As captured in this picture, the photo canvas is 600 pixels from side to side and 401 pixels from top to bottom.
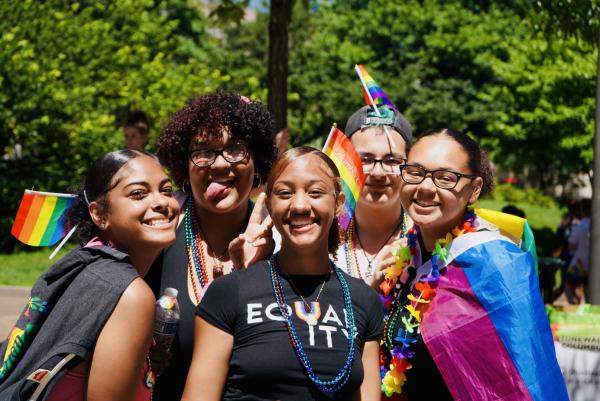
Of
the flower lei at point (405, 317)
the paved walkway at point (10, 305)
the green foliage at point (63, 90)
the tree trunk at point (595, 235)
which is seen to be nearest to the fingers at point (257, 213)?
the flower lei at point (405, 317)

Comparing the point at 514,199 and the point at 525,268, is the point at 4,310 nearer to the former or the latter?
the point at 525,268

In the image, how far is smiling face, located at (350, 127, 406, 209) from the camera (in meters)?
3.34

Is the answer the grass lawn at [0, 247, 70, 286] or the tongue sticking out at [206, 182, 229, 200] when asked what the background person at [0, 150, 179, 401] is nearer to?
the tongue sticking out at [206, 182, 229, 200]

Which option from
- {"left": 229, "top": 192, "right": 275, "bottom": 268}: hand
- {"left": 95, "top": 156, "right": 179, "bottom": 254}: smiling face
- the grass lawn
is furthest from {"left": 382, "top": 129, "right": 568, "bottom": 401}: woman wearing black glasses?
the grass lawn

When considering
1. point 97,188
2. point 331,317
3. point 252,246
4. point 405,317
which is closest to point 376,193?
point 405,317

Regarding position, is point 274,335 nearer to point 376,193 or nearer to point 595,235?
point 376,193

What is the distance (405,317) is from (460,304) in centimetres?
22

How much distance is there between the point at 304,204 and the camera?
2.53m

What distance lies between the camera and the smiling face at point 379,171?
11.0 ft

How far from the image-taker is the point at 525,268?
2688 mm

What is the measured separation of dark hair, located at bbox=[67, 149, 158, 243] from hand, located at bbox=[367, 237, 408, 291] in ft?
3.23

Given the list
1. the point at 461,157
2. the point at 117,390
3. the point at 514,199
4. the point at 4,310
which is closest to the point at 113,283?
the point at 117,390

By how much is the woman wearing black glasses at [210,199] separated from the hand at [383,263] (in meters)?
0.48

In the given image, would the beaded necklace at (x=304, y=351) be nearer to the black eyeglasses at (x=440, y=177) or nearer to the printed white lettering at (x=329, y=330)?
the printed white lettering at (x=329, y=330)
